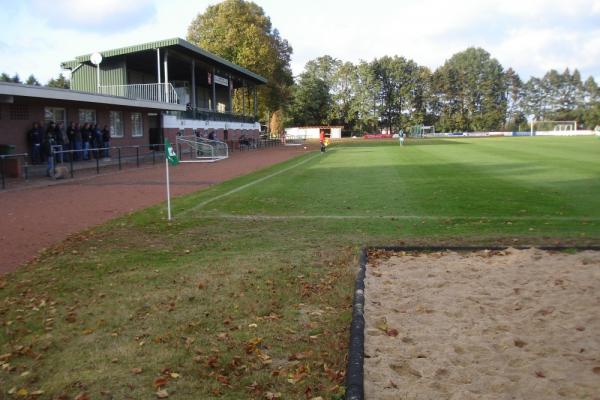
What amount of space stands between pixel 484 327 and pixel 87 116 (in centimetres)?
2640

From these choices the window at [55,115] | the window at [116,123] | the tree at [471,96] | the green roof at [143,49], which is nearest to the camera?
the window at [55,115]

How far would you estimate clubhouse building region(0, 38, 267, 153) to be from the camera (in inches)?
881

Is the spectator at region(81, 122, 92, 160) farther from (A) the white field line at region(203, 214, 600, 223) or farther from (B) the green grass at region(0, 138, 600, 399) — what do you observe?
(A) the white field line at region(203, 214, 600, 223)

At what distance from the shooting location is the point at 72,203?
14539mm

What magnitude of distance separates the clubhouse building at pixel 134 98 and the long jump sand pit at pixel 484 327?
56.3 feet

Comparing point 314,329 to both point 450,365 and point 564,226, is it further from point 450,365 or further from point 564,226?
point 564,226

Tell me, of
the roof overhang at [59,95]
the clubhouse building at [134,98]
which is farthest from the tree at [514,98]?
the roof overhang at [59,95]

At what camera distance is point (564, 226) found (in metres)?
10.1

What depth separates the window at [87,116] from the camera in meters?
27.1

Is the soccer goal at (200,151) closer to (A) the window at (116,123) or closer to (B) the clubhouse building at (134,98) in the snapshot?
(B) the clubhouse building at (134,98)

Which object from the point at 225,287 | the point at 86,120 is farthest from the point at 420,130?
the point at 225,287

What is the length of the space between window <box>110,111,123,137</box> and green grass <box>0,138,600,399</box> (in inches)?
679

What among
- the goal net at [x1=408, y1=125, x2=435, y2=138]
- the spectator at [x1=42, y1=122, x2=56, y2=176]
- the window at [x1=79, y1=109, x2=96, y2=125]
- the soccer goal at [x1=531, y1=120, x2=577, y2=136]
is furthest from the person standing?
the soccer goal at [x1=531, y1=120, x2=577, y2=136]

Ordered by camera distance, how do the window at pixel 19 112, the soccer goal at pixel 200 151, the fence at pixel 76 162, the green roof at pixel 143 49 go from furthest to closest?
the green roof at pixel 143 49 < the soccer goal at pixel 200 151 < the window at pixel 19 112 < the fence at pixel 76 162
